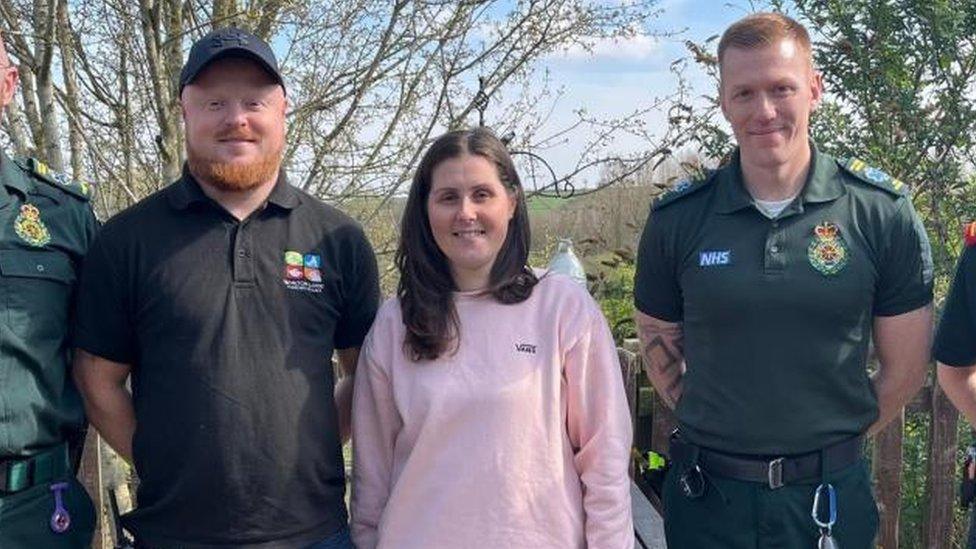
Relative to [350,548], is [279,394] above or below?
above

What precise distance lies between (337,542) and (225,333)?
641 millimetres

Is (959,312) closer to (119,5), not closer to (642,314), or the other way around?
(642,314)

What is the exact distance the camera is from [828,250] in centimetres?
279

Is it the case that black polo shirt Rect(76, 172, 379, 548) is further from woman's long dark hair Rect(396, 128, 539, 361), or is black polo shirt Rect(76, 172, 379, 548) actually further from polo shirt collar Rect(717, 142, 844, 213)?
polo shirt collar Rect(717, 142, 844, 213)

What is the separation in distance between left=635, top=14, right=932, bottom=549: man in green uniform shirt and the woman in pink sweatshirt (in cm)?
47

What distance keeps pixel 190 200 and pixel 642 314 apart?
1478 millimetres

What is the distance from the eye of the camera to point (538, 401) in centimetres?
247

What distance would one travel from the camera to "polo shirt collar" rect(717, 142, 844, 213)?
2.85 meters

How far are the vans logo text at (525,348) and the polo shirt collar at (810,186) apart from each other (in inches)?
31.8

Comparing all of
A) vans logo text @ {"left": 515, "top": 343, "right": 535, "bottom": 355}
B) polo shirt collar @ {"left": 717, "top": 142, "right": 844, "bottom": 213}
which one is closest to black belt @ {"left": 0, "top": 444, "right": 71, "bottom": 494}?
vans logo text @ {"left": 515, "top": 343, "right": 535, "bottom": 355}

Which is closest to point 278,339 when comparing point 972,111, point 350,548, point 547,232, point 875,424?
point 350,548

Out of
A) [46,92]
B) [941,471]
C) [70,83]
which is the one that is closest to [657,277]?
[941,471]

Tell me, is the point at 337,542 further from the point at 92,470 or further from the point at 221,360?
the point at 92,470

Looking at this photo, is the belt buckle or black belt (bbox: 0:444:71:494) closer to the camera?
black belt (bbox: 0:444:71:494)
